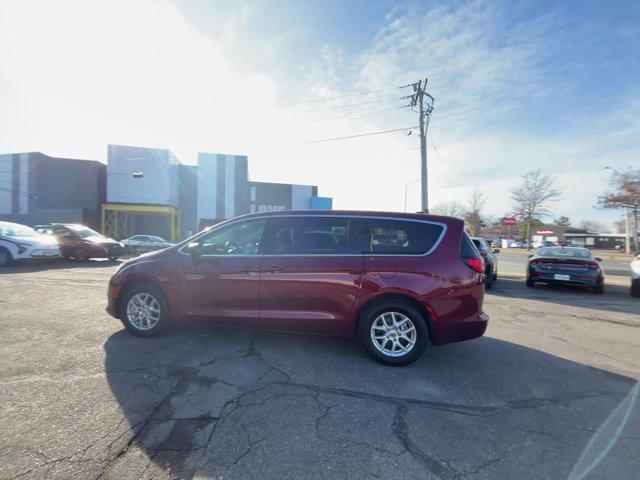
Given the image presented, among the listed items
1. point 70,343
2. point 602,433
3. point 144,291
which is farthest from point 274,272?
point 602,433

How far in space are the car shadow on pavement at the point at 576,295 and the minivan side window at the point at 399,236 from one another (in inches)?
237

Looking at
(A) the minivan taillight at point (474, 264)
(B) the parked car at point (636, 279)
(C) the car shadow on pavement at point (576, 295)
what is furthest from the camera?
(B) the parked car at point (636, 279)

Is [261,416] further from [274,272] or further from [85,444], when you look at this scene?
[274,272]

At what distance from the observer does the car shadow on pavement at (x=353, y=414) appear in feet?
6.56

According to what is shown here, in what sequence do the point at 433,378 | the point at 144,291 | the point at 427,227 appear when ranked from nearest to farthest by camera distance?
the point at 433,378, the point at 427,227, the point at 144,291

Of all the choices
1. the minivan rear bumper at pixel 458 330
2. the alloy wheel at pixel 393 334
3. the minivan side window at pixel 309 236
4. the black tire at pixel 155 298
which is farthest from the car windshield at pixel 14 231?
the minivan rear bumper at pixel 458 330

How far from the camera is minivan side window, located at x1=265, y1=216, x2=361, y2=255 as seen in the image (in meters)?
3.73

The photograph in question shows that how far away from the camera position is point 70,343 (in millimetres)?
3854

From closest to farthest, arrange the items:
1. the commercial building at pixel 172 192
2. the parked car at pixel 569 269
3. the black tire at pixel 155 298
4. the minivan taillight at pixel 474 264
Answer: the minivan taillight at pixel 474 264
the black tire at pixel 155 298
the parked car at pixel 569 269
the commercial building at pixel 172 192

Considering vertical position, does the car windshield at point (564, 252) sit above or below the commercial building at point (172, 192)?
below

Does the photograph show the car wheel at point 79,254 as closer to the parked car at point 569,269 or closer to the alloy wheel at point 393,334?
→ the alloy wheel at point 393,334

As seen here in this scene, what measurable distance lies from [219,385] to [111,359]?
150 cm

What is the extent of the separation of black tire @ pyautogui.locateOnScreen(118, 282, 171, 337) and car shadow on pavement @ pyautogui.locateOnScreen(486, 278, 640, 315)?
8.09m

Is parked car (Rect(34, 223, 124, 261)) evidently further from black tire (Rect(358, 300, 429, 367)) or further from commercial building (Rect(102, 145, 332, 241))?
black tire (Rect(358, 300, 429, 367))
